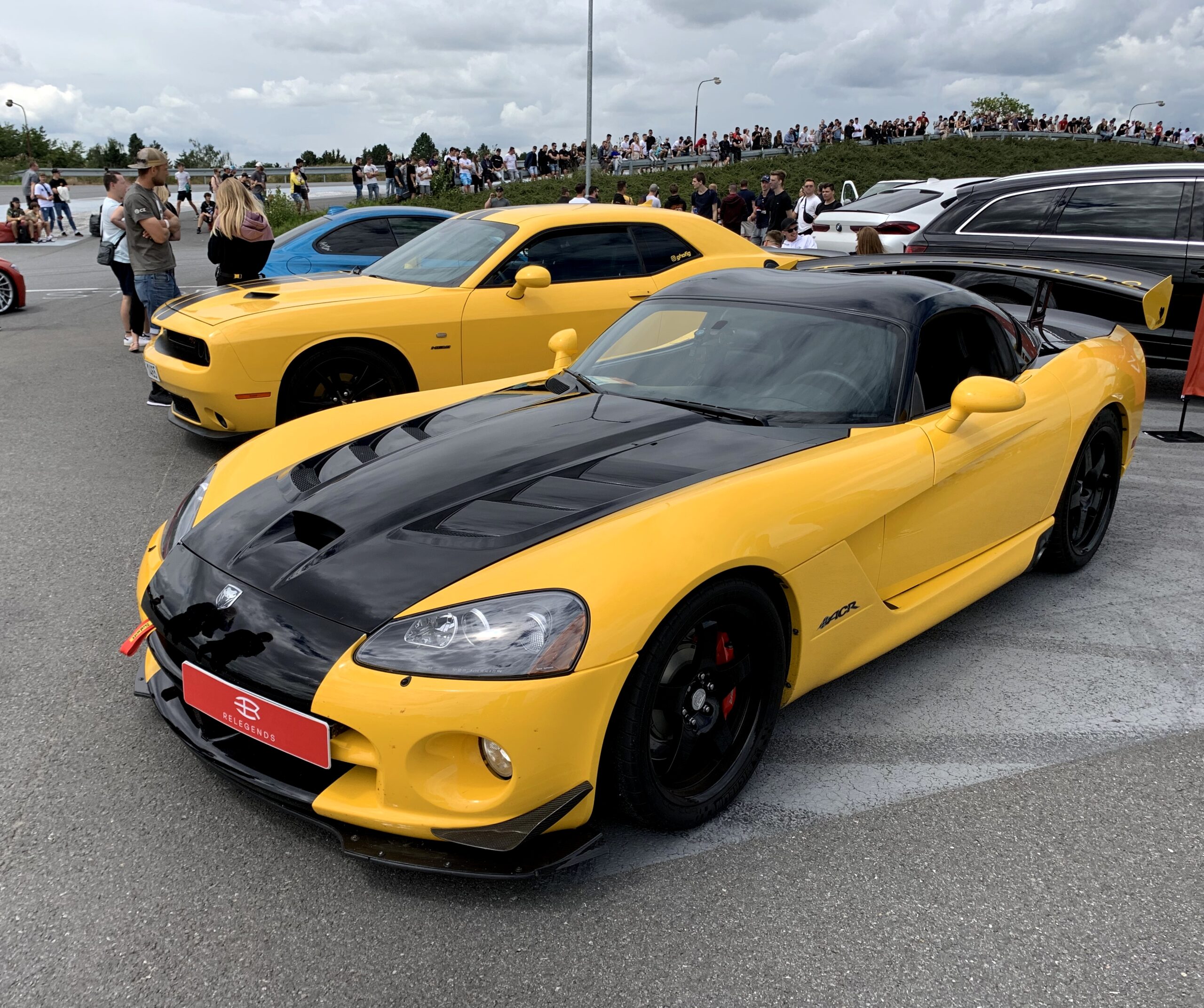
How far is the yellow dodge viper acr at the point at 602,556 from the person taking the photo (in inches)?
85.2

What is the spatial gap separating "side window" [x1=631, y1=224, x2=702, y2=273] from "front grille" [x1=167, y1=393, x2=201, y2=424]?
3126 millimetres

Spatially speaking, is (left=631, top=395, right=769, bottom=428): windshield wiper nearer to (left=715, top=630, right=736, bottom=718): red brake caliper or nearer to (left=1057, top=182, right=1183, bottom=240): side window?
(left=715, top=630, right=736, bottom=718): red brake caliper

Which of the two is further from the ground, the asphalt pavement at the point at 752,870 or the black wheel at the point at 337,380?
the black wheel at the point at 337,380

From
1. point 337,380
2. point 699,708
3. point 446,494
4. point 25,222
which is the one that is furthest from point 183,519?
point 25,222

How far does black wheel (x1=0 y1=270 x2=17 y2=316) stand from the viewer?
11914mm

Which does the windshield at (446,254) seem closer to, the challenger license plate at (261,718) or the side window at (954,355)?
the side window at (954,355)

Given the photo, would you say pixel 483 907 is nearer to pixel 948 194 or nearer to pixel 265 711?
pixel 265 711

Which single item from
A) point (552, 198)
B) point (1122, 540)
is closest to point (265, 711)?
point (1122, 540)

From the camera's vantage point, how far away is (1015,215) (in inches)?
Answer: 331

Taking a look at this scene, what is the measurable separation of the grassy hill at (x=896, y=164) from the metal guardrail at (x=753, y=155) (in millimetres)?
582

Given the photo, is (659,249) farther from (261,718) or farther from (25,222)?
(25,222)

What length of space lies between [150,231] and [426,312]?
321cm

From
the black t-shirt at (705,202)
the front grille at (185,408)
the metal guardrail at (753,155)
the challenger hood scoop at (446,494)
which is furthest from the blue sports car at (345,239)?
the metal guardrail at (753,155)

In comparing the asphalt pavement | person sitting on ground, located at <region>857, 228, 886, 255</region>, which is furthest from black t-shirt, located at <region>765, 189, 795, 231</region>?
the asphalt pavement
